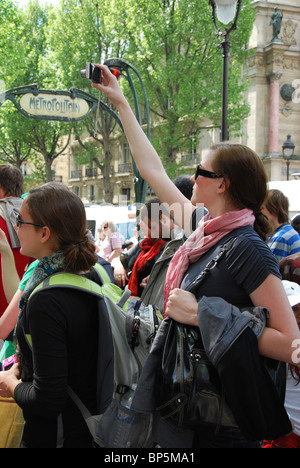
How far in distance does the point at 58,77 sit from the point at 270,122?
44.1ft

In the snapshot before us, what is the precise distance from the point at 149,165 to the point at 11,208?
132 centimetres

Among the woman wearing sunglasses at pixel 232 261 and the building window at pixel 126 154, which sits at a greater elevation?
the building window at pixel 126 154

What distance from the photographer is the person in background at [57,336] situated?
1.62 metres

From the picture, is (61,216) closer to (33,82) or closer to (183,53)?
(183,53)

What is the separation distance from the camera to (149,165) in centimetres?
226

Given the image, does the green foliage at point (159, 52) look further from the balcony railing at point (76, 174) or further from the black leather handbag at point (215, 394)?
the balcony railing at point (76, 174)

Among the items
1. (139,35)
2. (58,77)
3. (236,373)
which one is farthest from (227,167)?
(58,77)

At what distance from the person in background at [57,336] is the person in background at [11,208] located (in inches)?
48.8

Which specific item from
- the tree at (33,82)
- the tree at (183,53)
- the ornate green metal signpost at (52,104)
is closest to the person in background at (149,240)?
the ornate green metal signpost at (52,104)

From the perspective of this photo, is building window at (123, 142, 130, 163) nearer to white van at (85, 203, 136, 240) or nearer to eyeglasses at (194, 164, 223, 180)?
white van at (85, 203, 136, 240)

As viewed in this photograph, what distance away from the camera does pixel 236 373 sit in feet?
4.66

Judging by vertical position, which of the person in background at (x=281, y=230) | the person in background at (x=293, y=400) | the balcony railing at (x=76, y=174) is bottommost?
the person in background at (x=293, y=400)

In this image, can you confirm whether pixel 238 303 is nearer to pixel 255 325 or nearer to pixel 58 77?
pixel 255 325

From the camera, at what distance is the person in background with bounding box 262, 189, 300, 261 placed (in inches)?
177
